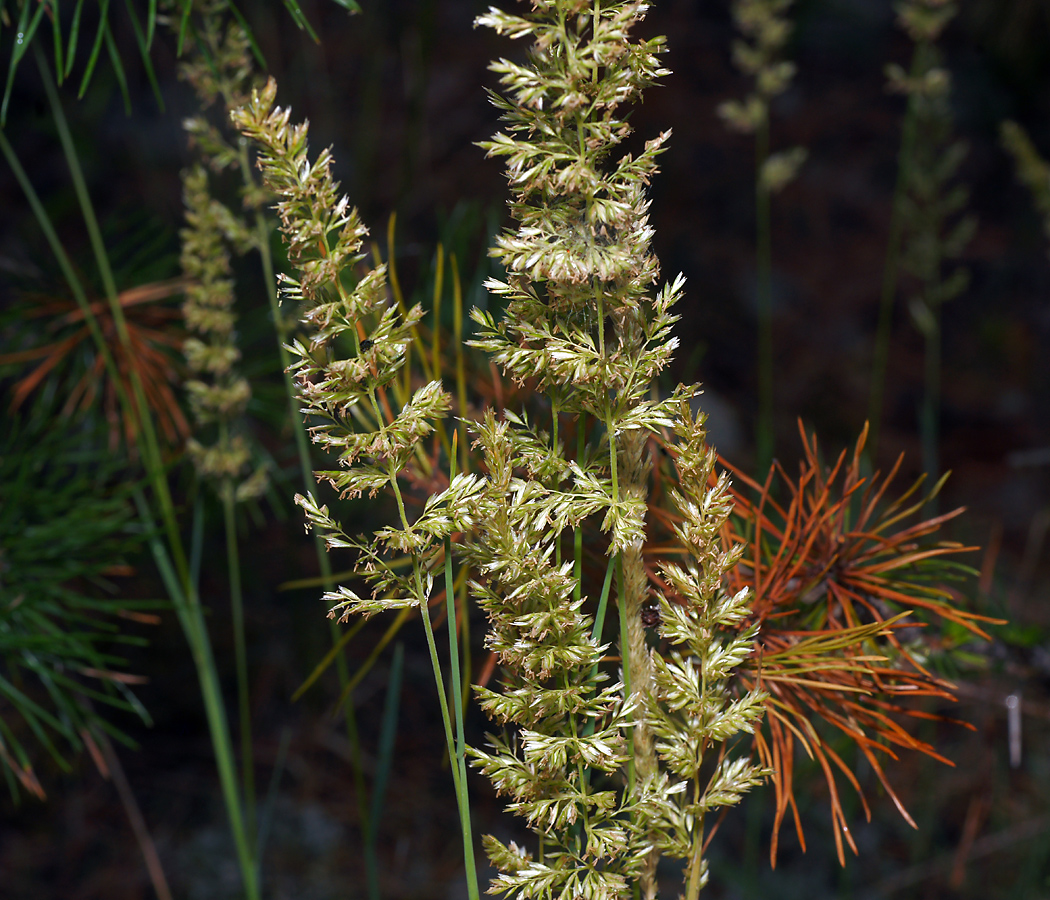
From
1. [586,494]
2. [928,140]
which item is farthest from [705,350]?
[586,494]

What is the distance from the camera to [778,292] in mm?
2361

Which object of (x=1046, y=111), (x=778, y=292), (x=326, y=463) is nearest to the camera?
(x=326, y=463)

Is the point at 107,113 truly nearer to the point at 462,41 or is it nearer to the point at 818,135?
the point at 462,41

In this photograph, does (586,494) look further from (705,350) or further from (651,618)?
(705,350)

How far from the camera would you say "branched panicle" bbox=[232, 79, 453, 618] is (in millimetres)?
260

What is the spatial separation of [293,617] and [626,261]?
1.20 m

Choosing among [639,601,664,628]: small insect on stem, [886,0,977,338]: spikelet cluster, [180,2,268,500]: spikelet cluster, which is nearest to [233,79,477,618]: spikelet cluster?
[639,601,664,628]: small insect on stem

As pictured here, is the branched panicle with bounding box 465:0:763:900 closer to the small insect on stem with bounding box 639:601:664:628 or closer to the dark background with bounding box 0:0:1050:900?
the small insect on stem with bounding box 639:601:664:628

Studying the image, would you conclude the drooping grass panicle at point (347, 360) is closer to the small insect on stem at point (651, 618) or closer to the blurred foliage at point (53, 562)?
the small insect on stem at point (651, 618)

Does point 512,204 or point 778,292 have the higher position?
point 512,204

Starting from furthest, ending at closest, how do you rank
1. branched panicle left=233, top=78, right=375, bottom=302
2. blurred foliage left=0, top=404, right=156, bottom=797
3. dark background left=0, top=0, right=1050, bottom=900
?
dark background left=0, top=0, right=1050, bottom=900
blurred foliage left=0, top=404, right=156, bottom=797
branched panicle left=233, top=78, right=375, bottom=302

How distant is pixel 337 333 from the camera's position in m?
0.29

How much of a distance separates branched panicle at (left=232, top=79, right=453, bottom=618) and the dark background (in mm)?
417

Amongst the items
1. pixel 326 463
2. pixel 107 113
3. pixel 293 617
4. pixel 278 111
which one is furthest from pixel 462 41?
pixel 278 111
